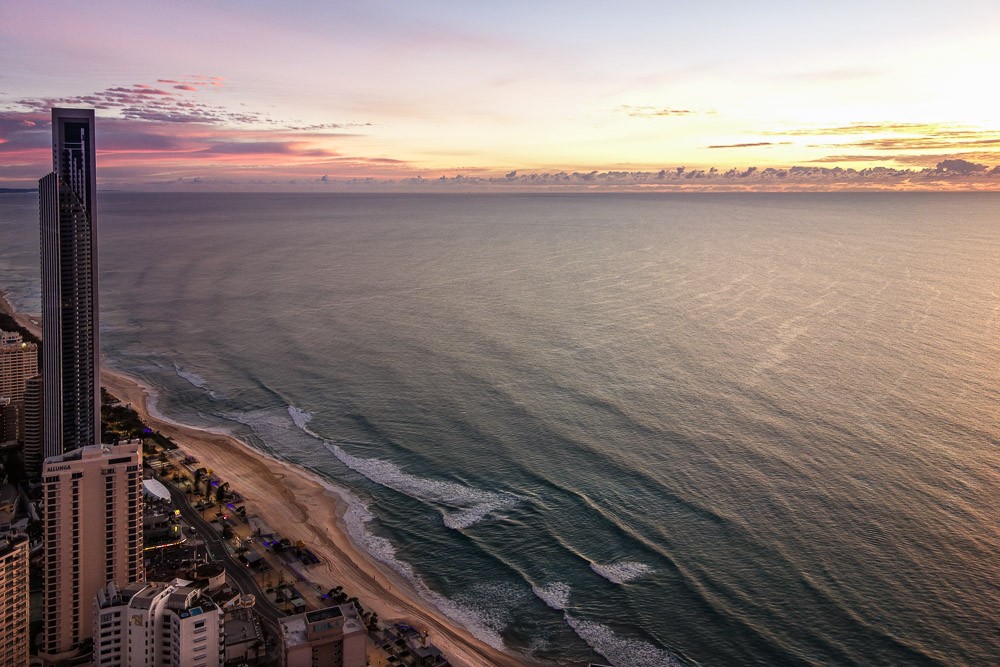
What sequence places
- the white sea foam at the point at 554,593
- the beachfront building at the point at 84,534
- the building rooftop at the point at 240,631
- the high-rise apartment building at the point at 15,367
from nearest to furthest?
the building rooftop at the point at 240,631 → the beachfront building at the point at 84,534 → the white sea foam at the point at 554,593 → the high-rise apartment building at the point at 15,367

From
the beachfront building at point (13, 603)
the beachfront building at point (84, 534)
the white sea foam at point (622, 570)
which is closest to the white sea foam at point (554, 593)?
the white sea foam at point (622, 570)

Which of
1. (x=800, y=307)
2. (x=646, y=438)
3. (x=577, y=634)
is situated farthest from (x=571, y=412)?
(x=800, y=307)

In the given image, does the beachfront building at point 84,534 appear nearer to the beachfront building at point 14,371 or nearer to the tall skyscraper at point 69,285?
the tall skyscraper at point 69,285

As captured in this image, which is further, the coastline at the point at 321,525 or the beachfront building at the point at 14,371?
the beachfront building at the point at 14,371

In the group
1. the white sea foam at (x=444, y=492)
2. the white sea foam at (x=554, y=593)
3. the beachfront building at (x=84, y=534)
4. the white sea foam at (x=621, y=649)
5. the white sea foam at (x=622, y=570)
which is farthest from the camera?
the white sea foam at (x=444, y=492)

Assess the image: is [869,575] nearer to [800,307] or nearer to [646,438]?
[646,438]

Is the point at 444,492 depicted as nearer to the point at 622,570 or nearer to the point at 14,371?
the point at 622,570
